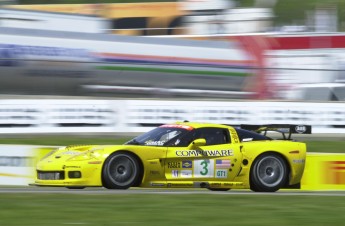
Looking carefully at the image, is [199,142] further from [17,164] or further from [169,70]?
[169,70]

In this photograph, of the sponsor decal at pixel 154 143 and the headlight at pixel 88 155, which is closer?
the headlight at pixel 88 155

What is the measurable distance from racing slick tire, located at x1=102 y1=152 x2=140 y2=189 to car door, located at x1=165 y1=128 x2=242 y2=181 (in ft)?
1.63

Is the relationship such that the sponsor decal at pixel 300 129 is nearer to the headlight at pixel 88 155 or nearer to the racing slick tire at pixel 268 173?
the racing slick tire at pixel 268 173

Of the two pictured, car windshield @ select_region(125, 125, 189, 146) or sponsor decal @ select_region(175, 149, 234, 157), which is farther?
car windshield @ select_region(125, 125, 189, 146)

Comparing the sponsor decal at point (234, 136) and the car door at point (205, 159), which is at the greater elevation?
the sponsor decal at point (234, 136)

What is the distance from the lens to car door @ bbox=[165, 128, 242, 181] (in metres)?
10.0

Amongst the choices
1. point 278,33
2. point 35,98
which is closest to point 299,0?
point 278,33

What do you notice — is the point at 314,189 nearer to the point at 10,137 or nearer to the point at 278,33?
the point at 10,137

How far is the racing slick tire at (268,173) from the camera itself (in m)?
10.4

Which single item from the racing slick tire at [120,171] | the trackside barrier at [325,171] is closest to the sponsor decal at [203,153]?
the racing slick tire at [120,171]

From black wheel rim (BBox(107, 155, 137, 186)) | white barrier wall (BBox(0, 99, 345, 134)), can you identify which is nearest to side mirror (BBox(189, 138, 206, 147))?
black wheel rim (BBox(107, 155, 137, 186))

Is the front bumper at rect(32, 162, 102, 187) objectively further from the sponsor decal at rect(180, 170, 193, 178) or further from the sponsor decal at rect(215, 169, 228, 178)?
the sponsor decal at rect(215, 169, 228, 178)
